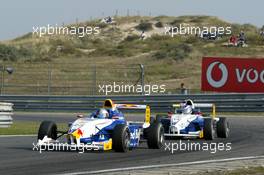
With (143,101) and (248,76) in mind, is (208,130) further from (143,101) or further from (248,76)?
(248,76)

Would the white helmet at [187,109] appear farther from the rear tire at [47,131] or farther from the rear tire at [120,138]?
the rear tire at [47,131]

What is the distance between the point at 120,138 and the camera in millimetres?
15750

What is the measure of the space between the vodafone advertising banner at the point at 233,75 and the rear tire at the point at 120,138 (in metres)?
18.1

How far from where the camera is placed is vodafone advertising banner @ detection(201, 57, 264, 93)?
33562 mm

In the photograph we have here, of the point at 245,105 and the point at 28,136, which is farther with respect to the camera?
the point at 245,105

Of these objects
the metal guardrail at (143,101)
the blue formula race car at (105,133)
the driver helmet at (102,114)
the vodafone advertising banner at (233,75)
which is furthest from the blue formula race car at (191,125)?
the vodafone advertising banner at (233,75)

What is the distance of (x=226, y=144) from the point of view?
1884 cm

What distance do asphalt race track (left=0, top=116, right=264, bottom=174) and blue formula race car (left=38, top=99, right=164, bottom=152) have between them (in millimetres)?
211

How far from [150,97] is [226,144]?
14761 mm

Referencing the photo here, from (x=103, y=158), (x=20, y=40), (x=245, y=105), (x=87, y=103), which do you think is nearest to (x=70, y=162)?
(x=103, y=158)

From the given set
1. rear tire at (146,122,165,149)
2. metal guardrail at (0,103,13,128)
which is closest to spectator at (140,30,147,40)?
metal guardrail at (0,103,13,128)

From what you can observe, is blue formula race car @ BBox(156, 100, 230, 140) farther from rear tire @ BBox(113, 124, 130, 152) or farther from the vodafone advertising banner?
the vodafone advertising banner

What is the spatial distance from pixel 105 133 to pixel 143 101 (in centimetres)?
1753

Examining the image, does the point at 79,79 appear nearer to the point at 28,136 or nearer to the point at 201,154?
the point at 28,136
